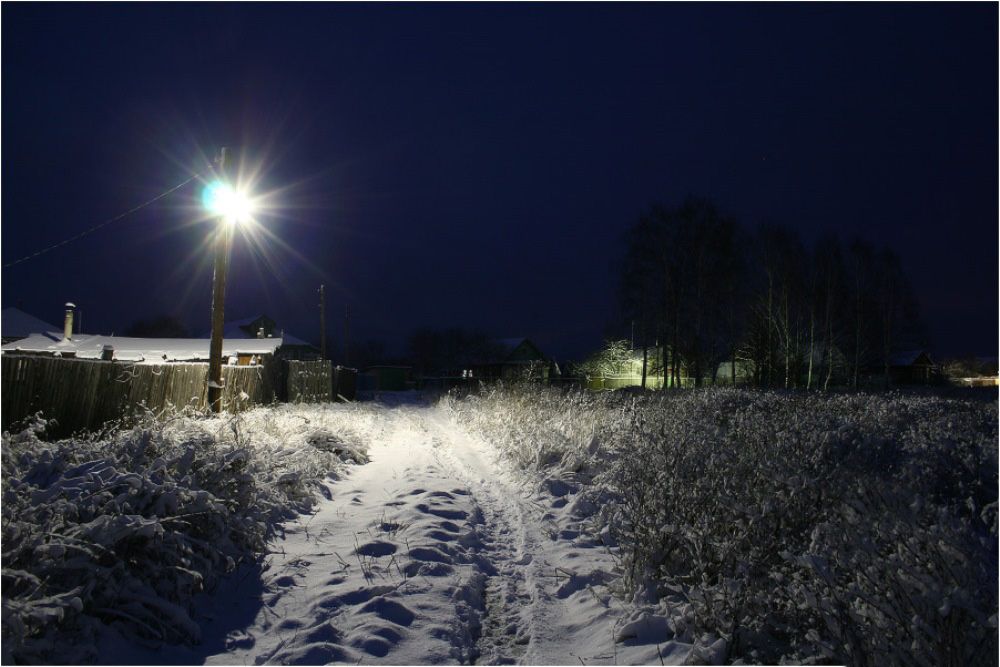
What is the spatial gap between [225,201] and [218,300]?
200cm

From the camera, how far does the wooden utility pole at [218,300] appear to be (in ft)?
35.4

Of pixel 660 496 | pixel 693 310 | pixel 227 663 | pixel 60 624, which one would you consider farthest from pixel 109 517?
pixel 693 310

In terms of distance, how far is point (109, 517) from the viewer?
11.3 feet

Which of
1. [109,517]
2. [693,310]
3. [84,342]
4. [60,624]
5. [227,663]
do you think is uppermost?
[693,310]

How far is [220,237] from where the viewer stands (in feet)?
35.6

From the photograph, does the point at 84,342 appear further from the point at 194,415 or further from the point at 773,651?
the point at 773,651

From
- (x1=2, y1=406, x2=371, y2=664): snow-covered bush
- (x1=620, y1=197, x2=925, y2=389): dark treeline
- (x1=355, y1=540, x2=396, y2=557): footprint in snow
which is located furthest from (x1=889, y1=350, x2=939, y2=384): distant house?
(x1=2, y1=406, x2=371, y2=664): snow-covered bush

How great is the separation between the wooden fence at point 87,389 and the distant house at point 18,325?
28452 millimetres

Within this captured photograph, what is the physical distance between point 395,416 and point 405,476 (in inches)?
419

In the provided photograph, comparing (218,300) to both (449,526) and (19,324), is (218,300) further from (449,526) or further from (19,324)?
(19,324)

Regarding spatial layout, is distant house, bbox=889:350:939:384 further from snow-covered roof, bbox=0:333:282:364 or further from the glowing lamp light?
the glowing lamp light

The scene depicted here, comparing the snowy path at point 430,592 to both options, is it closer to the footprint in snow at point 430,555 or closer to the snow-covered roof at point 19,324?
the footprint in snow at point 430,555

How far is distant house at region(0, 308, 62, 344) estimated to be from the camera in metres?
31.8

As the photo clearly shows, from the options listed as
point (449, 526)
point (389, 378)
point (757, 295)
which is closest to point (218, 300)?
point (449, 526)
